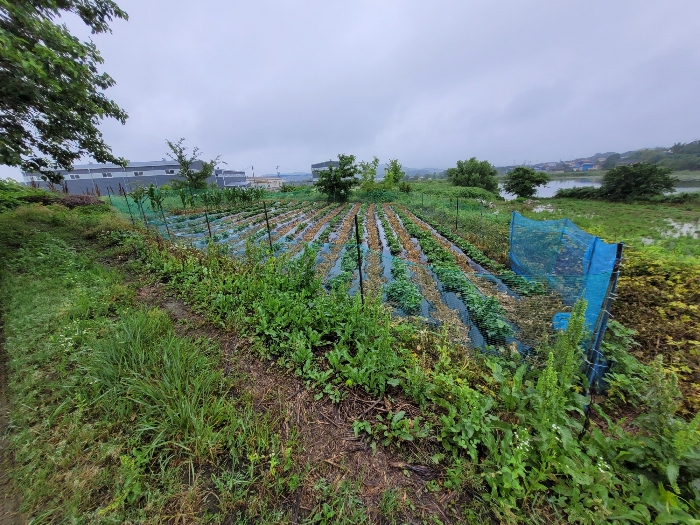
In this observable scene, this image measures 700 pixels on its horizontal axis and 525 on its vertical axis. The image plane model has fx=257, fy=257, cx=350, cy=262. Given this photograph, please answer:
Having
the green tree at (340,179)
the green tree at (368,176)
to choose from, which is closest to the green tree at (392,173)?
the green tree at (368,176)

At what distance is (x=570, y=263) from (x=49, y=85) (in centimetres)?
1032

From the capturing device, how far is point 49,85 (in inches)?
198

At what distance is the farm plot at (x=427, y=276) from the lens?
3752mm

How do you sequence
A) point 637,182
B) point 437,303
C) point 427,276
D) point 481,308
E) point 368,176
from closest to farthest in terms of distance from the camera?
1. point 481,308
2. point 437,303
3. point 427,276
4. point 637,182
5. point 368,176

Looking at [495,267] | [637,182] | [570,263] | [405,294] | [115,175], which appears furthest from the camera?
[115,175]

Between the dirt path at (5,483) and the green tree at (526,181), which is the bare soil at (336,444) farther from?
the green tree at (526,181)

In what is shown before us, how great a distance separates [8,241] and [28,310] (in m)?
5.79

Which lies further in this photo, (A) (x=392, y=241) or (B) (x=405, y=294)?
(A) (x=392, y=241)

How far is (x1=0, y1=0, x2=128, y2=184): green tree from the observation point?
4.66m

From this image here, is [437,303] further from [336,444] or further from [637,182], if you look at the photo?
[637,182]

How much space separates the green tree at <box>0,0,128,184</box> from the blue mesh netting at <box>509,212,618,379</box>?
28.0 feet

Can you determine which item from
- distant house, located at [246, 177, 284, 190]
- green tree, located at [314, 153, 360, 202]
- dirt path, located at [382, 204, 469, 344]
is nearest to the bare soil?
dirt path, located at [382, 204, 469, 344]

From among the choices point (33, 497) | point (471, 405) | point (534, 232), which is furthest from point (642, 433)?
point (534, 232)

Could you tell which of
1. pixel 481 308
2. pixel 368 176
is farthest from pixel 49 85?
pixel 368 176
